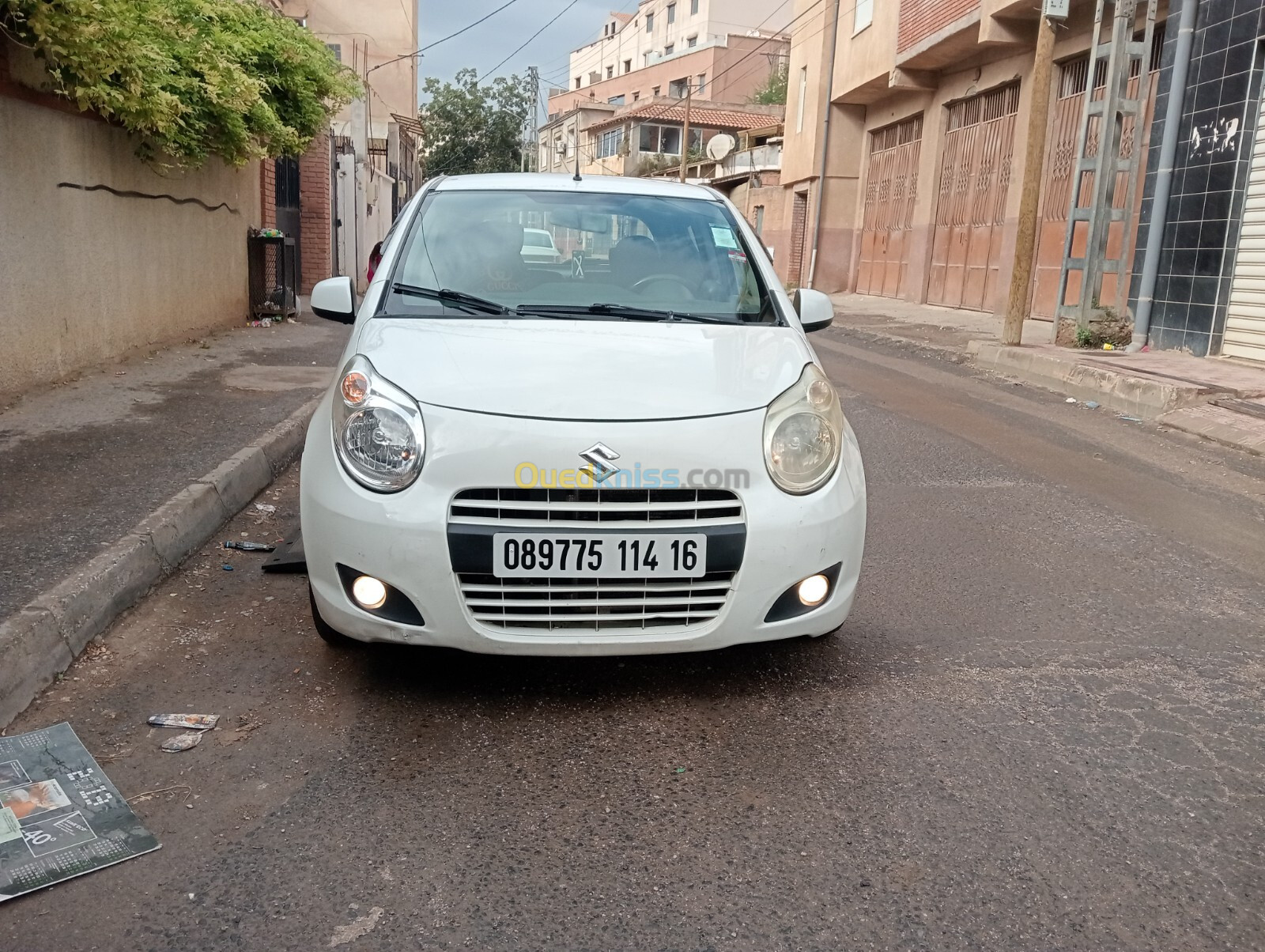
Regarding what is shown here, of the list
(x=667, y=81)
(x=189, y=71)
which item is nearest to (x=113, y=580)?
(x=189, y=71)

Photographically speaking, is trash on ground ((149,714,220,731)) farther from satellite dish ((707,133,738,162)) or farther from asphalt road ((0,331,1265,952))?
satellite dish ((707,133,738,162))

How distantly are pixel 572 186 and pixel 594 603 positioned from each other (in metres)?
2.24

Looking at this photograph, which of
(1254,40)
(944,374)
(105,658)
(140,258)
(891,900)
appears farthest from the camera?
(944,374)

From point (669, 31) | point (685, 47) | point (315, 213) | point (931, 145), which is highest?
point (669, 31)

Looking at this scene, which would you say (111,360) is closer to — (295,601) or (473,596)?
(295,601)

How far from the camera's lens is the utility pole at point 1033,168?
1259cm

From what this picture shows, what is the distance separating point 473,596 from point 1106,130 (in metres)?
12.1

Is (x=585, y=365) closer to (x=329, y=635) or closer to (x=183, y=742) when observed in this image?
(x=329, y=635)

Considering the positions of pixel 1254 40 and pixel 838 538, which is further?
pixel 1254 40

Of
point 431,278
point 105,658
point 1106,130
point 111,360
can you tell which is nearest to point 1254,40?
point 1106,130

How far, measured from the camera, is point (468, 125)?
215 feet

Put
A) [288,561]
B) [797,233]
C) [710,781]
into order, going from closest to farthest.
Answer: [710,781] < [288,561] < [797,233]

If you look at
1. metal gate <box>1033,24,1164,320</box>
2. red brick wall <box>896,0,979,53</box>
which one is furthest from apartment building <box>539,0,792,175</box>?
metal gate <box>1033,24,1164,320</box>

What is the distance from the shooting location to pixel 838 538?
307 centimetres
